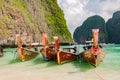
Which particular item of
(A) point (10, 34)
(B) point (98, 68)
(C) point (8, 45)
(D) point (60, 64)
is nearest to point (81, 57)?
(D) point (60, 64)

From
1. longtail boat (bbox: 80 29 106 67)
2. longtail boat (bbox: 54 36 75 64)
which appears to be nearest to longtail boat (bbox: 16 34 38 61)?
longtail boat (bbox: 54 36 75 64)

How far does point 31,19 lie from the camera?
10900cm

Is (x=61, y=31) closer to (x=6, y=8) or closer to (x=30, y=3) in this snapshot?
(x=30, y=3)

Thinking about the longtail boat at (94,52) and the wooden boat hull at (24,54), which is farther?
the wooden boat hull at (24,54)

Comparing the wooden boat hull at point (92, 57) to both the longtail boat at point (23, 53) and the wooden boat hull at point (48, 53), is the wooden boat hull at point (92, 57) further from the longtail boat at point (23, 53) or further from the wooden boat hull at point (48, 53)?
the longtail boat at point (23, 53)

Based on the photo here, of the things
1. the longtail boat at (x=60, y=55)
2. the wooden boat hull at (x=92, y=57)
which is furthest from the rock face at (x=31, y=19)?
the wooden boat hull at (x=92, y=57)

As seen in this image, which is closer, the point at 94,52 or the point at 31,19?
the point at 94,52

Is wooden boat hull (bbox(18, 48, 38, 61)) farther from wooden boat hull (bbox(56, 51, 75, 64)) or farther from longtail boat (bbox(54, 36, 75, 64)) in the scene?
wooden boat hull (bbox(56, 51, 75, 64))

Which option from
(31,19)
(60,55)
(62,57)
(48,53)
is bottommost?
(62,57)

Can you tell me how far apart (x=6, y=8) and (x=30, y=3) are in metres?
23.1

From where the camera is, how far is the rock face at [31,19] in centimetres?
9044

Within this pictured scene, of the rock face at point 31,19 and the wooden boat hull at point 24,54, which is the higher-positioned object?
the rock face at point 31,19

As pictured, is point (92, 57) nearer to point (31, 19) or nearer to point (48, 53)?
point (48, 53)

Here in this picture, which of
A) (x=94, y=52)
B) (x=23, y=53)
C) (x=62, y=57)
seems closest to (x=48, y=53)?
(x=62, y=57)
